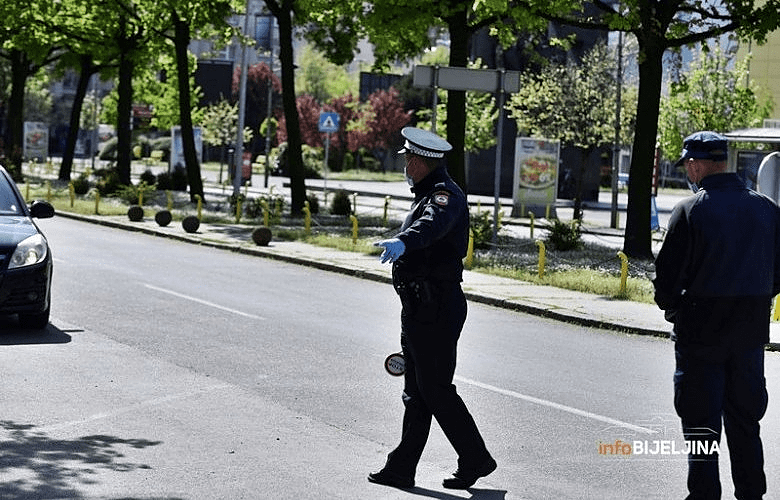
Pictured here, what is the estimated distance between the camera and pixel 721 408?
6391 millimetres

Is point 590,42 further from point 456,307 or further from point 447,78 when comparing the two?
point 456,307

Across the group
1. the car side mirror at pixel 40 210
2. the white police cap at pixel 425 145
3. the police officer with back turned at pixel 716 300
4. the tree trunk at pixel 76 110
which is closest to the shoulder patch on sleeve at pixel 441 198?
the white police cap at pixel 425 145

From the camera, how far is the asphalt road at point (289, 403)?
291 inches

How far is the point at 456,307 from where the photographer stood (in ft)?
23.1

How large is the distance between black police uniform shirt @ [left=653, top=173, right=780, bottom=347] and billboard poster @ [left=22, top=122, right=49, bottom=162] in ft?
188

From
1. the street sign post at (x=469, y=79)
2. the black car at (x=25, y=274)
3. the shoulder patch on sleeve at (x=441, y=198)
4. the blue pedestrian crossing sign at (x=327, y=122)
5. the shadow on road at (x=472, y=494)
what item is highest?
the street sign post at (x=469, y=79)

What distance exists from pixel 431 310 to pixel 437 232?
428 millimetres

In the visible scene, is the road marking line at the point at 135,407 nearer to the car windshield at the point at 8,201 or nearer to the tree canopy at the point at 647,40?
the car windshield at the point at 8,201

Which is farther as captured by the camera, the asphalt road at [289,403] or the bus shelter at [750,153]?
the bus shelter at [750,153]

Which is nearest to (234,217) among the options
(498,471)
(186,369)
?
(186,369)

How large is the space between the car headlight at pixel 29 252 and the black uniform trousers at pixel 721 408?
24.9 feet

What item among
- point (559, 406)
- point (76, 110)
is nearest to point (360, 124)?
point (76, 110)

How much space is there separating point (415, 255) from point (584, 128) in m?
37.6

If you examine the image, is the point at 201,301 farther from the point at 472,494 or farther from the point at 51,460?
the point at 472,494
